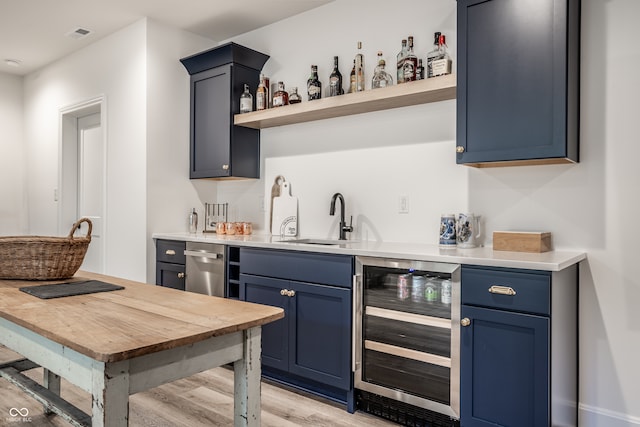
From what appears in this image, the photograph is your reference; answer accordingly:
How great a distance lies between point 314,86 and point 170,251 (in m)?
1.66

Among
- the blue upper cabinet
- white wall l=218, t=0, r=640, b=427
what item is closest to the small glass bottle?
white wall l=218, t=0, r=640, b=427

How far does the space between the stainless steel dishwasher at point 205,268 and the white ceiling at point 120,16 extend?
1.80 m

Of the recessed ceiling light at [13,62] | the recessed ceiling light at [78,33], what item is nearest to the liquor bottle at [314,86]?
the recessed ceiling light at [78,33]

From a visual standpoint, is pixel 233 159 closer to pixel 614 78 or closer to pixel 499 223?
pixel 499 223

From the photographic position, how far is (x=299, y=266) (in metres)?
2.75

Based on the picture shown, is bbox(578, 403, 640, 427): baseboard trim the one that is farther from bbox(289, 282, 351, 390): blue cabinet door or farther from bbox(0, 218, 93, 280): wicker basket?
bbox(0, 218, 93, 280): wicker basket

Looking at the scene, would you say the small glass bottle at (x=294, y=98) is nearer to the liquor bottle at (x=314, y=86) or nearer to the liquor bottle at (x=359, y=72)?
the liquor bottle at (x=314, y=86)

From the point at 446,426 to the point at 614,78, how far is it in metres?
1.89

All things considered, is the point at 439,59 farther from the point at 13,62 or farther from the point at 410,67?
the point at 13,62

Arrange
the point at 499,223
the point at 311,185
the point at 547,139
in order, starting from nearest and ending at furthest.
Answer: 1. the point at 547,139
2. the point at 499,223
3. the point at 311,185

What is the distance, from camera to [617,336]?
7.46ft

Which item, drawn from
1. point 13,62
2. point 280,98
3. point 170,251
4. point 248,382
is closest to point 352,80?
point 280,98

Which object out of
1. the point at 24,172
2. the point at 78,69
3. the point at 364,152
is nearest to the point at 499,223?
the point at 364,152

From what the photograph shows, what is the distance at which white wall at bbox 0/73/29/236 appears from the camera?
5352 millimetres
